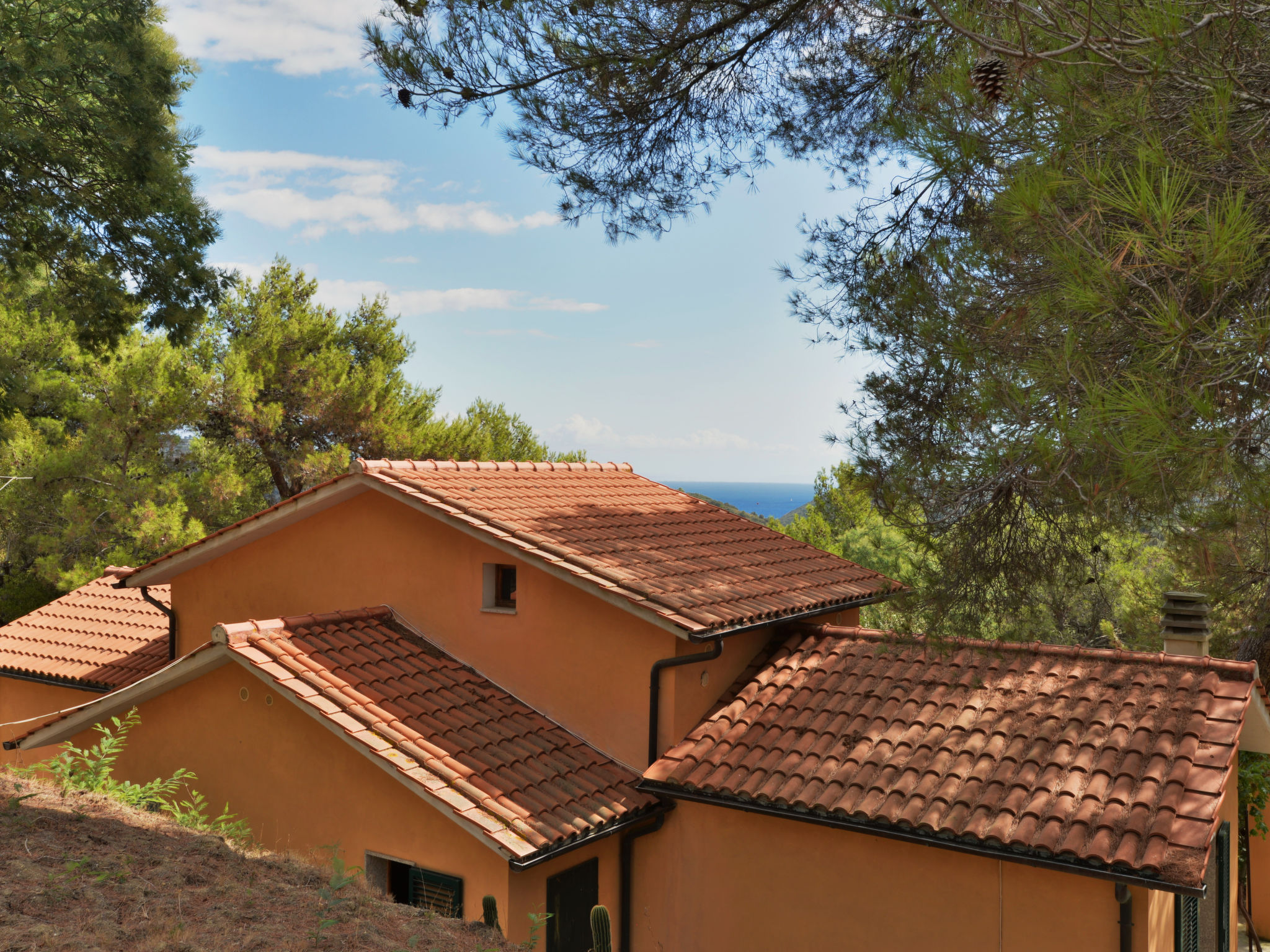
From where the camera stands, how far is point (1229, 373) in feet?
13.4

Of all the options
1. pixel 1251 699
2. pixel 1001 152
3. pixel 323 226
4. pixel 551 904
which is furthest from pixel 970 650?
pixel 323 226

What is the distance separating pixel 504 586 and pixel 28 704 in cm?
923

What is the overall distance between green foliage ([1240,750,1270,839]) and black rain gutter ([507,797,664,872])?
7.22m

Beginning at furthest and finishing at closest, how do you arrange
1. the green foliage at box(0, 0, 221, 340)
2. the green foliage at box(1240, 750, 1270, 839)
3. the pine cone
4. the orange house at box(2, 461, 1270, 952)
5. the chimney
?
the green foliage at box(1240, 750, 1270, 839)
the chimney
the green foliage at box(0, 0, 221, 340)
the orange house at box(2, 461, 1270, 952)
the pine cone

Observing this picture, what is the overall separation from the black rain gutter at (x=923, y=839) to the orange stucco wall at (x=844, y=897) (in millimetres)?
273

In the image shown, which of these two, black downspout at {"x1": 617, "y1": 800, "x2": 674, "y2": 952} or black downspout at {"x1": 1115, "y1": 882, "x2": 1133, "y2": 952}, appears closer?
black downspout at {"x1": 1115, "y1": 882, "x2": 1133, "y2": 952}

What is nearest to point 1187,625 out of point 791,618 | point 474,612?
point 791,618

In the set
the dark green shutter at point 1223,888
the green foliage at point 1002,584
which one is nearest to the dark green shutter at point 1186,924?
the dark green shutter at point 1223,888

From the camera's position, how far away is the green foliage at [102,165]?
329 inches

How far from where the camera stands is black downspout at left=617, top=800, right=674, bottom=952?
28.7ft

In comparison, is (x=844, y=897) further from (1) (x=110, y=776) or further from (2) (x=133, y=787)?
(1) (x=110, y=776)

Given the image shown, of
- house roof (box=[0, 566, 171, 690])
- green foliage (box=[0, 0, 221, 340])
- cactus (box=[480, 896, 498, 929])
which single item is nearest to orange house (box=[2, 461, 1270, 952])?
cactus (box=[480, 896, 498, 929])

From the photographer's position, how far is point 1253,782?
35.6ft

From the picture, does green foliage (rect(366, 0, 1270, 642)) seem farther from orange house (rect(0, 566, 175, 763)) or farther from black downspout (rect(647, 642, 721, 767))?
orange house (rect(0, 566, 175, 763))
